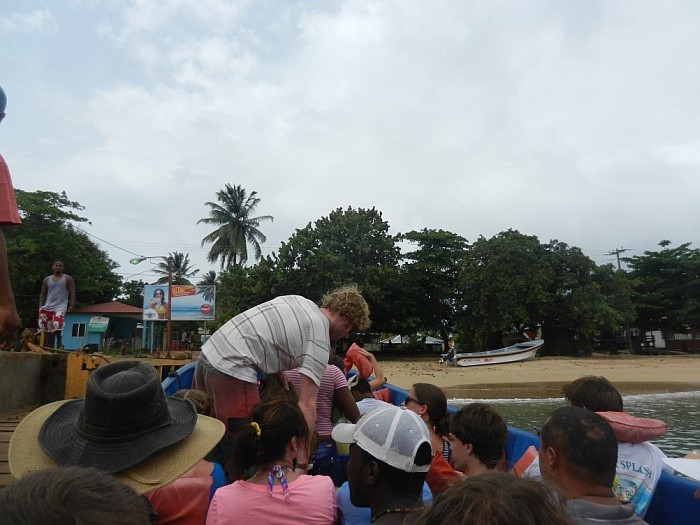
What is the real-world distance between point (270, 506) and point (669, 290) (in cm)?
3867

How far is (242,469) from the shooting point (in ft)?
7.46

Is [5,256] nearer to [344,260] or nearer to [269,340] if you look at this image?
[269,340]

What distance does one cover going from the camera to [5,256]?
2.11 meters

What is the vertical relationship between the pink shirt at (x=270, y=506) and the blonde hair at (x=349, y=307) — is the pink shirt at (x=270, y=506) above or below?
below

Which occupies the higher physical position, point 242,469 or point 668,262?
point 668,262

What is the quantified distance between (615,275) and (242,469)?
3214 cm

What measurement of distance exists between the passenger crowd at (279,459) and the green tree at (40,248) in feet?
97.5

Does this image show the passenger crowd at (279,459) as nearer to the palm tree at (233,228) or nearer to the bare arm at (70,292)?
the bare arm at (70,292)

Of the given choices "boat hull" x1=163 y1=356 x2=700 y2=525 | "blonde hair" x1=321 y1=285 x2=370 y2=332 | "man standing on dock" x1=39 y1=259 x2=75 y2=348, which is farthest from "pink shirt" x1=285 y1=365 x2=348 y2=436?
"man standing on dock" x1=39 y1=259 x2=75 y2=348

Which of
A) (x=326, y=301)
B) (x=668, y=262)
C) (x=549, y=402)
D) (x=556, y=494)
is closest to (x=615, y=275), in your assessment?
(x=668, y=262)

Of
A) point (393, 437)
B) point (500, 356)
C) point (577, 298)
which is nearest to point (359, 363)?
point (393, 437)

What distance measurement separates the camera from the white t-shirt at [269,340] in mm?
3064

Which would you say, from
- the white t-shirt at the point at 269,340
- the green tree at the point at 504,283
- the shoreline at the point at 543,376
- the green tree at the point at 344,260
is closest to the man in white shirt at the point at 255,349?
the white t-shirt at the point at 269,340

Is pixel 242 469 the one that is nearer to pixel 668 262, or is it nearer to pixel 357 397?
pixel 357 397
